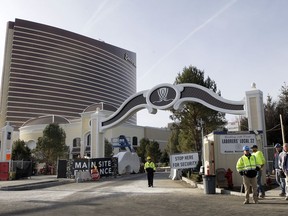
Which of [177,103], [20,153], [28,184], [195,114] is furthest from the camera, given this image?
[20,153]

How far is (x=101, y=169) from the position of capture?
27.1 metres

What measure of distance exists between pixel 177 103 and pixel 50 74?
4042 inches

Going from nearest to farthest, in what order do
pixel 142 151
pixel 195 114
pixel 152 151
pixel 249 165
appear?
pixel 249 165 → pixel 195 114 → pixel 152 151 → pixel 142 151

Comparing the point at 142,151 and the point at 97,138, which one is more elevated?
the point at 97,138

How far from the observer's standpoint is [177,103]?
24984mm

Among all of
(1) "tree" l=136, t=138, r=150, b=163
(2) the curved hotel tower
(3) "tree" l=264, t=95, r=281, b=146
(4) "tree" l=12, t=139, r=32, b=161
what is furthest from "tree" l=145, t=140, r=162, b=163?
(2) the curved hotel tower

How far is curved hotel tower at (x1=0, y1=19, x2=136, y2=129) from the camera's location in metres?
113

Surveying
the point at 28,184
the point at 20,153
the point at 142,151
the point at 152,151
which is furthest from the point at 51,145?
the point at 28,184

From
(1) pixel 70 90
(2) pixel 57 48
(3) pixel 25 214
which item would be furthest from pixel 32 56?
(3) pixel 25 214

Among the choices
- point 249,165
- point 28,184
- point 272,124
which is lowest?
point 28,184

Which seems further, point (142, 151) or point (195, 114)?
point (142, 151)

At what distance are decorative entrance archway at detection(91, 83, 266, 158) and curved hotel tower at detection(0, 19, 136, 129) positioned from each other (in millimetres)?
82249

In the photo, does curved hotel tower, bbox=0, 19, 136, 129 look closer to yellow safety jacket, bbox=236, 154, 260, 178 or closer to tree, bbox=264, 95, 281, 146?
tree, bbox=264, 95, 281, 146

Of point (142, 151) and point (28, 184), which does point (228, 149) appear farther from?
point (142, 151)
